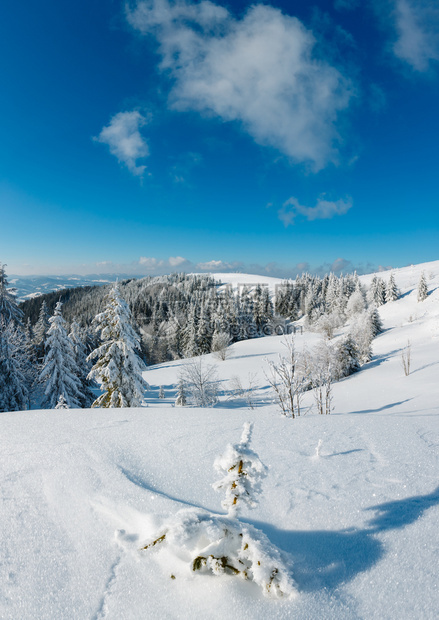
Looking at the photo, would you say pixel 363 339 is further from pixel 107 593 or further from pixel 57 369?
pixel 107 593

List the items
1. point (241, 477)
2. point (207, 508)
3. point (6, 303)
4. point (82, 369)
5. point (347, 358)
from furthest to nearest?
1. point (347, 358)
2. point (82, 369)
3. point (6, 303)
4. point (207, 508)
5. point (241, 477)

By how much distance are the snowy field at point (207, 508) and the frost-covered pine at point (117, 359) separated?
944 cm

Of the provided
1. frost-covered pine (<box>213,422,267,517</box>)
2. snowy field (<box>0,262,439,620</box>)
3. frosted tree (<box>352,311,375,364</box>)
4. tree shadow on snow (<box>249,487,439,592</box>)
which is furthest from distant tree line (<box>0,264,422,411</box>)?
tree shadow on snow (<box>249,487,439,592</box>)

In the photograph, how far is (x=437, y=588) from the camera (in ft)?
4.60

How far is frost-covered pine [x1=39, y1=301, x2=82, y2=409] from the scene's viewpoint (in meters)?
18.2

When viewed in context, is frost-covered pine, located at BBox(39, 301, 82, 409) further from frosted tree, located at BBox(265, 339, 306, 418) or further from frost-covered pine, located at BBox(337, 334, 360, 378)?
frost-covered pine, located at BBox(337, 334, 360, 378)

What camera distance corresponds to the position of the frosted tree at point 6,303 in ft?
62.8

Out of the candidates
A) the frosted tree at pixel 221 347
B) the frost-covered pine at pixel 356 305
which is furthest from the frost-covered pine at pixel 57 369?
the frost-covered pine at pixel 356 305

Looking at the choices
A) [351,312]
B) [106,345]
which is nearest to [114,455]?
[106,345]

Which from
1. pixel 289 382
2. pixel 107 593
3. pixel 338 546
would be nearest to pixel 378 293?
pixel 289 382

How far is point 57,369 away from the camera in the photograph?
18.4 m

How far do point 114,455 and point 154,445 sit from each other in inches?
17.4

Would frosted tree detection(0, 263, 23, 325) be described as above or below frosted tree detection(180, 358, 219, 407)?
above

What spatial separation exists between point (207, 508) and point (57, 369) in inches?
771
